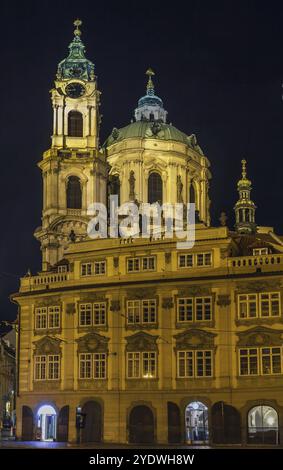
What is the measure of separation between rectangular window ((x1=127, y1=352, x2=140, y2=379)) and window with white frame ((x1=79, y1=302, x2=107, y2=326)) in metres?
3.30

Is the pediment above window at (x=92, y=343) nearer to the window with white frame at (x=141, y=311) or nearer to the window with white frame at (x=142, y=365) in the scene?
the window with white frame at (x=142, y=365)

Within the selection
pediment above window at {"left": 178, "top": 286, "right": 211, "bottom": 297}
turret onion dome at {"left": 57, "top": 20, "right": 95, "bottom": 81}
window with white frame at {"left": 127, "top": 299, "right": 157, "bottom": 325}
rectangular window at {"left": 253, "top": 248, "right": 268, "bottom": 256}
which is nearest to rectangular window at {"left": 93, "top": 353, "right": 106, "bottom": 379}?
→ window with white frame at {"left": 127, "top": 299, "right": 157, "bottom": 325}

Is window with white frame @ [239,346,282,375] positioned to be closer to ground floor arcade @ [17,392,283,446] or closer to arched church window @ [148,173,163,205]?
ground floor arcade @ [17,392,283,446]

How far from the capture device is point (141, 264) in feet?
251

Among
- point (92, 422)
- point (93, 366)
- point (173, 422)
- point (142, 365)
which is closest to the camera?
point (173, 422)

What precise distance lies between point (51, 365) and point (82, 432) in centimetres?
598

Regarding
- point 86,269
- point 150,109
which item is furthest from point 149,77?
point 86,269

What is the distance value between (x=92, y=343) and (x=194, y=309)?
815cm

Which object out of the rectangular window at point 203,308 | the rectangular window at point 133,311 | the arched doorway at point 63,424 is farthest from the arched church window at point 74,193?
the rectangular window at point 203,308

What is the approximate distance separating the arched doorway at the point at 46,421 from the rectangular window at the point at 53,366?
7.27 ft

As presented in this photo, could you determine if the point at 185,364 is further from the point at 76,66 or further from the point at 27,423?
the point at 76,66

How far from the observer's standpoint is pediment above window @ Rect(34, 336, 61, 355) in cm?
7731
